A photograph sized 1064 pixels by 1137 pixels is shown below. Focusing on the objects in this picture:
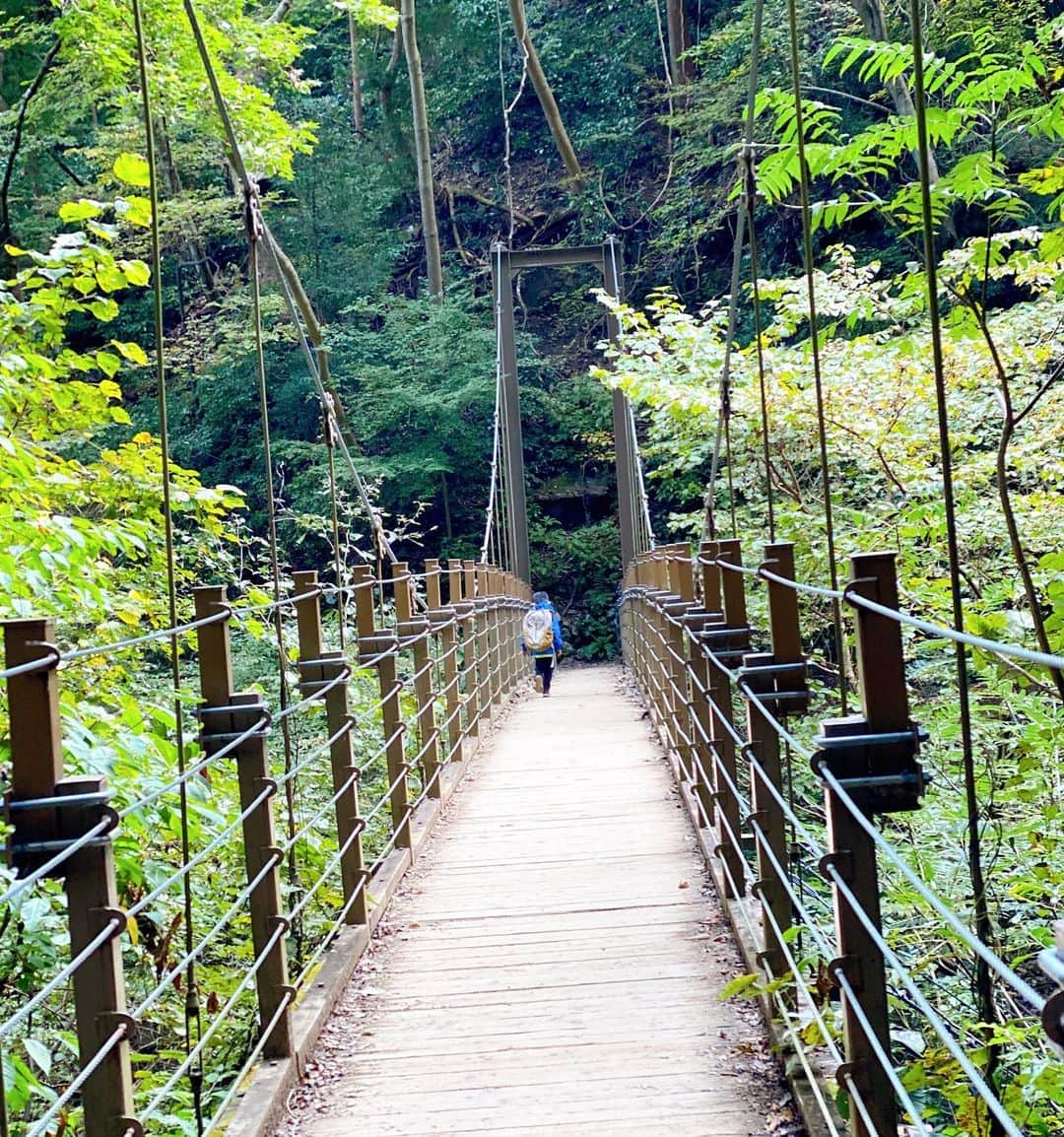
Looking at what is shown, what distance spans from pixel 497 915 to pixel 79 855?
197 cm

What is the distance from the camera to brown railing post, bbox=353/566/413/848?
3.54 metres

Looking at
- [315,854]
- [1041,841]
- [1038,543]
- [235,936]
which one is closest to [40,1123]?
[315,854]

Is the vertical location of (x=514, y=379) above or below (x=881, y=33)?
below

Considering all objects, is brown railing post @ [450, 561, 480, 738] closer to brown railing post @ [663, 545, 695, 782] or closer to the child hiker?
brown railing post @ [663, 545, 695, 782]

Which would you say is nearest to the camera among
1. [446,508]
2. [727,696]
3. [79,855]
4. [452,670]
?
[79,855]

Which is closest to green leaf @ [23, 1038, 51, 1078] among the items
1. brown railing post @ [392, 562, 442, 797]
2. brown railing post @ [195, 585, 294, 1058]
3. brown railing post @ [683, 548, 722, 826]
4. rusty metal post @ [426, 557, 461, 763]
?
brown railing post @ [195, 585, 294, 1058]

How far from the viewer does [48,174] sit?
15844 millimetres

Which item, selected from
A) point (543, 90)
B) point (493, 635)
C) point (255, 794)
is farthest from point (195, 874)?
point (543, 90)

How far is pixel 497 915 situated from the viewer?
3.29 metres

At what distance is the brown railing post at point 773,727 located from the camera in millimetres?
2170

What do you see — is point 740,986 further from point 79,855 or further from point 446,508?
point 446,508

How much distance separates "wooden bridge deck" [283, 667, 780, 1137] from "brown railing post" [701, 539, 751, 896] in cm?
20

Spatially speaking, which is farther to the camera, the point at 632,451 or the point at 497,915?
the point at 632,451

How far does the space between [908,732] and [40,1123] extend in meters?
1.03
